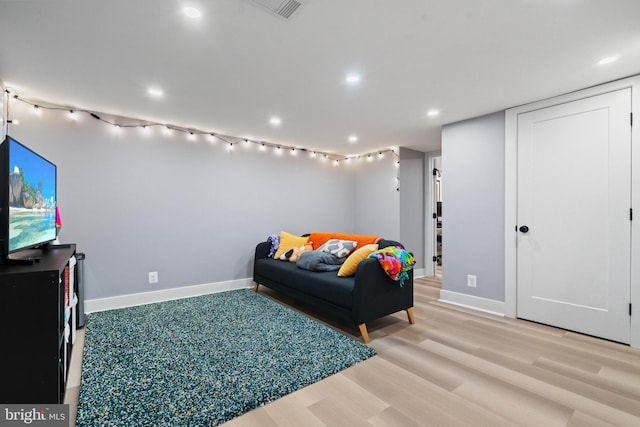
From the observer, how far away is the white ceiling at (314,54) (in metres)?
1.65

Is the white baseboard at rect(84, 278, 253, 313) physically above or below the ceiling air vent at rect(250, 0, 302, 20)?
below

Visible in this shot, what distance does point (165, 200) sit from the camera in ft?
12.1

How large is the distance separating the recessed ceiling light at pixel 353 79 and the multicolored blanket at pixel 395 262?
159cm

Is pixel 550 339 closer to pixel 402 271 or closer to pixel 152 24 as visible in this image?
pixel 402 271

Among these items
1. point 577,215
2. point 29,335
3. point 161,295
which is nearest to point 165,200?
point 161,295

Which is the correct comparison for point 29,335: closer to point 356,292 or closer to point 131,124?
point 356,292

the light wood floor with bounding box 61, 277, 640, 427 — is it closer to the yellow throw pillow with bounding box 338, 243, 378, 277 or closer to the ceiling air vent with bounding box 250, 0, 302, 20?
the yellow throw pillow with bounding box 338, 243, 378, 277

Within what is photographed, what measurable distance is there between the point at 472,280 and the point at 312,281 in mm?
2018

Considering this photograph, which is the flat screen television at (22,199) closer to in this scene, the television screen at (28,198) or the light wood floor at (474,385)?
the television screen at (28,198)

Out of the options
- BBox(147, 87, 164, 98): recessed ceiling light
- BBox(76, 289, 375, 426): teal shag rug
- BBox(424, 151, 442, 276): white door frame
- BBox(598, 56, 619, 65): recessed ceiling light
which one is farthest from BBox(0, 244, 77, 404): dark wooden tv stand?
BBox(424, 151, 442, 276): white door frame

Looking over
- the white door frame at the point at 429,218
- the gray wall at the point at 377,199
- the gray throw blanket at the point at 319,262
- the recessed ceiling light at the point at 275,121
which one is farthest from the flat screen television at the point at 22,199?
the white door frame at the point at 429,218

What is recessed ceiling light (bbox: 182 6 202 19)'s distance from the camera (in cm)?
161

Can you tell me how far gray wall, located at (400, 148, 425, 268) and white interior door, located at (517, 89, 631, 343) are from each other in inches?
75.3

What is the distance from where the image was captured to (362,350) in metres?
2.34
